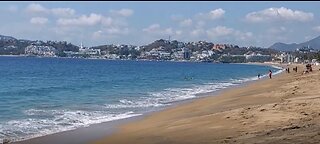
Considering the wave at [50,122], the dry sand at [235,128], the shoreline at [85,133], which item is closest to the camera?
the dry sand at [235,128]

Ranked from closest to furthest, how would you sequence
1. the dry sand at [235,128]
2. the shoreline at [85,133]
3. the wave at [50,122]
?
the dry sand at [235,128]
the shoreline at [85,133]
the wave at [50,122]

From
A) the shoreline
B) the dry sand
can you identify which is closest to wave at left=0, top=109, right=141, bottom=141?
the shoreline

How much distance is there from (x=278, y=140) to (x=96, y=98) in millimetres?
23148

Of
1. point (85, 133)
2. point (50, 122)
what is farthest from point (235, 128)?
point (50, 122)

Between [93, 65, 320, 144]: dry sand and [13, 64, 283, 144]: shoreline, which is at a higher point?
[93, 65, 320, 144]: dry sand

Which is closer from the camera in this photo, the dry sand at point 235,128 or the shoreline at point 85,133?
the dry sand at point 235,128

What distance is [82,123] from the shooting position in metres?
20.2

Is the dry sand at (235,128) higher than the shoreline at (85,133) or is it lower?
higher

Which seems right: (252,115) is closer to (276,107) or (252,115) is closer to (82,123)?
(276,107)

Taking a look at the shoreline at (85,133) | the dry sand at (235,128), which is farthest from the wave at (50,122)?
the dry sand at (235,128)

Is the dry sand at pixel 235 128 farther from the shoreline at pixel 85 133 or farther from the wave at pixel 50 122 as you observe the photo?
the wave at pixel 50 122

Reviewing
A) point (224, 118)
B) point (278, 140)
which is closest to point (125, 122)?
point (224, 118)

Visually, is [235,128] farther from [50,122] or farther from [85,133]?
[50,122]

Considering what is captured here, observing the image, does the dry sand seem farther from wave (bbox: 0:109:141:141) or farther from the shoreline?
wave (bbox: 0:109:141:141)
